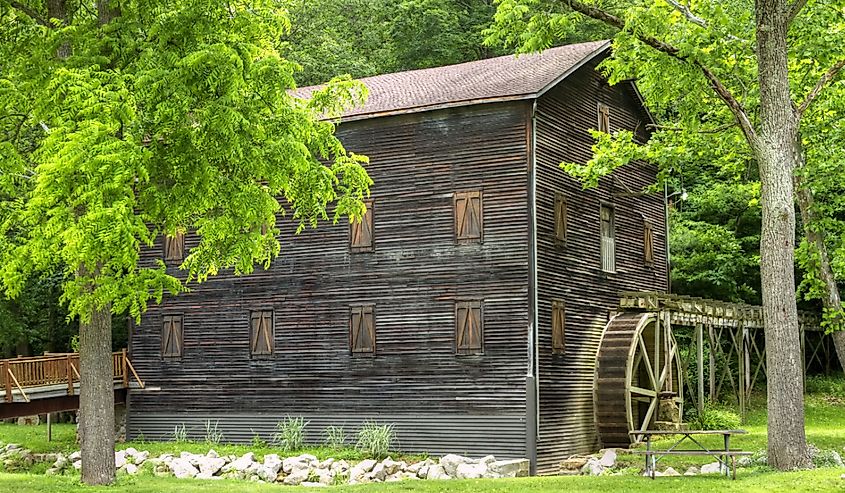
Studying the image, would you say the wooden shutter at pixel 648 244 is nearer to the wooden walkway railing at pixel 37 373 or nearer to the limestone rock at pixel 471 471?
the limestone rock at pixel 471 471

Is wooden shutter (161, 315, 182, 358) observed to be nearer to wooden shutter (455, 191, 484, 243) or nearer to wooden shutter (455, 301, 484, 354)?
wooden shutter (455, 301, 484, 354)

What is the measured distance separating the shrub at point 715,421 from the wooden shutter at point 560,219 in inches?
269

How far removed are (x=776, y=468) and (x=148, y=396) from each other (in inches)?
663

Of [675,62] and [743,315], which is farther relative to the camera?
[743,315]

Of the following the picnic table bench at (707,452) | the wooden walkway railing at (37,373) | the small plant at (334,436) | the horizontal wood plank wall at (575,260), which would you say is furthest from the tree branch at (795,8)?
the wooden walkway railing at (37,373)

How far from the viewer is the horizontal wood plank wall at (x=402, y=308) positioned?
23.4m

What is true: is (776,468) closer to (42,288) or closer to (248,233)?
(248,233)

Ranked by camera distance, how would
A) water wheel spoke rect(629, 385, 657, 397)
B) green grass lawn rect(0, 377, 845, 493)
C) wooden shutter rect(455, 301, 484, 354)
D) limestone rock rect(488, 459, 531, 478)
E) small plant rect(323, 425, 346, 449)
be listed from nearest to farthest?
1. green grass lawn rect(0, 377, 845, 493)
2. limestone rock rect(488, 459, 531, 478)
3. wooden shutter rect(455, 301, 484, 354)
4. small plant rect(323, 425, 346, 449)
5. water wheel spoke rect(629, 385, 657, 397)

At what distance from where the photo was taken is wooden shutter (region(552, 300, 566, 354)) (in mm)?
24000

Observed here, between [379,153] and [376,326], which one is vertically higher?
[379,153]

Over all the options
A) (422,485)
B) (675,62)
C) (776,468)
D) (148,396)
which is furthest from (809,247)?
(148,396)

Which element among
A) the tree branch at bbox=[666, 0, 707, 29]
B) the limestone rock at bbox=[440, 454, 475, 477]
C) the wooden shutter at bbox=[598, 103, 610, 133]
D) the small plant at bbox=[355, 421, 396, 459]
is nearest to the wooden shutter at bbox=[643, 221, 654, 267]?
the wooden shutter at bbox=[598, 103, 610, 133]

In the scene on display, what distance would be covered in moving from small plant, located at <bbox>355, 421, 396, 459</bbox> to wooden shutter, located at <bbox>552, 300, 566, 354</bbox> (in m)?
4.01

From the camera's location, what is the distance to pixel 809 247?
2353 centimetres
